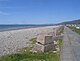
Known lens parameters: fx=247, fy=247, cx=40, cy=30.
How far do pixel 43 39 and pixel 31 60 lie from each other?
3487 mm

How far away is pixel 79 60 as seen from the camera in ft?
33.6

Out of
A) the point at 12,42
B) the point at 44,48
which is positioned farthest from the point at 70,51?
the point at 12,42

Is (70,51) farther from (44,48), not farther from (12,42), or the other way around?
(12,42)

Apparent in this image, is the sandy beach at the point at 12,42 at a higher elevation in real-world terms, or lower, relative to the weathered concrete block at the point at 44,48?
lower

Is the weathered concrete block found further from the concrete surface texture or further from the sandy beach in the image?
the sandy beach

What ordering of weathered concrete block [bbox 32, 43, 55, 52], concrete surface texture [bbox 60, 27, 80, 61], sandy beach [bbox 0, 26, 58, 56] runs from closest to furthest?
concrete surface texture [bbox 60, 27, 80, 61], weathered concrete block [bbox 32, 43, 55, 52], sandy beach [bbox 0, 26, 58, 56]

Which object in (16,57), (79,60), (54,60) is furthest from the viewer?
(16,57)

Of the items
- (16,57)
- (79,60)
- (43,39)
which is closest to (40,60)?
(16,57)

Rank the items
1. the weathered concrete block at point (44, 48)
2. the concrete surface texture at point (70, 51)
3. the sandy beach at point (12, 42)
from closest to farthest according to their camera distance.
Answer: the concrete surface texture at point (70, 51) → the weathered concrete block at point (44, 48) → the sandy beach at point (12, 42)

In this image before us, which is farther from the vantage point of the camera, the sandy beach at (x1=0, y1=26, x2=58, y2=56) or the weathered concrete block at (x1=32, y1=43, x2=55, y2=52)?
the sandy beach at (x1=0, y1=26, x2=58, y2=56)

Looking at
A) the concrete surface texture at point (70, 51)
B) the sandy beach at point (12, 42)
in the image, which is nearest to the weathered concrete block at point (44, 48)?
the concrete surface texture at point (70, 51)

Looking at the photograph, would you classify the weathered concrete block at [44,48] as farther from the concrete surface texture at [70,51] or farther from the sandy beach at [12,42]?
the sandy beach at [12,42]

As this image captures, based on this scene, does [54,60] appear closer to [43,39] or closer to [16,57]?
[16,57]

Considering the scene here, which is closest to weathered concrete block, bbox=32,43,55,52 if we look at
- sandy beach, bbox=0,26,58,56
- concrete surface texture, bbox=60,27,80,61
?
concrete surface texture, bbox=60,27,80,61
